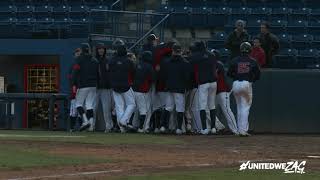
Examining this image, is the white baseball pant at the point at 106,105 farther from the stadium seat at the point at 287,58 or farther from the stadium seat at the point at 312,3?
the stadium seat at the point at 312,3

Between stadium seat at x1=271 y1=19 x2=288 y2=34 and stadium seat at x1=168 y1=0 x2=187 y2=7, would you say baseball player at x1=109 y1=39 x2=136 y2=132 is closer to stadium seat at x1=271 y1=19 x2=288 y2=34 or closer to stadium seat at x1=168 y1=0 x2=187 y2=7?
stadium seat at x1=271 y1=19 x2=288 y2=34

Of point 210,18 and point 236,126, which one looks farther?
point 210,18

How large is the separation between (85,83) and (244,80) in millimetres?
3755

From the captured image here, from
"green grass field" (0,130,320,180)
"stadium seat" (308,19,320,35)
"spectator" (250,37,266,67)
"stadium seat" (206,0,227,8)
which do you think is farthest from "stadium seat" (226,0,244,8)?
"green grass field" (0,130,320,180)

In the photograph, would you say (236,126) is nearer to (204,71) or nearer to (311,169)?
(204,71)

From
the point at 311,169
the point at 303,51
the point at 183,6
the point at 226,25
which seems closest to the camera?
the point at 311,169

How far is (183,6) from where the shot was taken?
80.0 feet

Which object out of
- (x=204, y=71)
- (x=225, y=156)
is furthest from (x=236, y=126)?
(x=225, y=156)

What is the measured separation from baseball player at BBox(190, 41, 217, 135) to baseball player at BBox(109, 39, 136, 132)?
5.13ft

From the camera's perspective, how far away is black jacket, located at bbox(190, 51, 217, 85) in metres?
15.2

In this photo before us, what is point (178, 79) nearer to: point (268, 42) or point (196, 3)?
point (268, 42)

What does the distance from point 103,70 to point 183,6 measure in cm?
881

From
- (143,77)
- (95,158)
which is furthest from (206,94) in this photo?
(95,158)

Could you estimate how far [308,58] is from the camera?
21.3 metres
